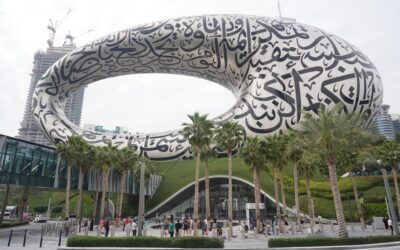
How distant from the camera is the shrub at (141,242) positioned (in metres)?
16.5

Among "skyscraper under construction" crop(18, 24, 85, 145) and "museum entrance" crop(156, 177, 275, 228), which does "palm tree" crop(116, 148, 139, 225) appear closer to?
"museum entrance" crop(156, 177, 275, 228)

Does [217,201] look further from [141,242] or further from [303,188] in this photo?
[141,242]

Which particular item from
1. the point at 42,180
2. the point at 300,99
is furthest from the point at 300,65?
the point at 42,180

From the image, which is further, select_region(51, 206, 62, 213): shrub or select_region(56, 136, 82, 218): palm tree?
select_region(51, 206, 62, 213): shrub

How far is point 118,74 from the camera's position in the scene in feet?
156

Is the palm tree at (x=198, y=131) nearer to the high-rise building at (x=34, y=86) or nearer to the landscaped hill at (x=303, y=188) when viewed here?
the landscaped hill at (x=303, y=188)

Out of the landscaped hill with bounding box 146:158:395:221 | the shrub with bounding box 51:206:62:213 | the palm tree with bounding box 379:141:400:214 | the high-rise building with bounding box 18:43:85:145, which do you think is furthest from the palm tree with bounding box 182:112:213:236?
the high-rise building with bounding box 18:43:85:145

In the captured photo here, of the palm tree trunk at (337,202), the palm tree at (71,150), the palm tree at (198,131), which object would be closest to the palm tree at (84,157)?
the palm tree at (71,150)

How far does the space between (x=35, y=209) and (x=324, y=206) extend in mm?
73456

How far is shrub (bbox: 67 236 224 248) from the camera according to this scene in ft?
54.3

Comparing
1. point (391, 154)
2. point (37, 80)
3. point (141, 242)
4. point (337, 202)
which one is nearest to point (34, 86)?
point (37, 80)

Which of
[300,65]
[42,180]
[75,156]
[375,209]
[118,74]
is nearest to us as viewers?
[75,156]

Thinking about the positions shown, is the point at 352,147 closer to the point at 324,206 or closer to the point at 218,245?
the point at 218,245

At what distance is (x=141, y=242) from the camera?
16.7 meters
